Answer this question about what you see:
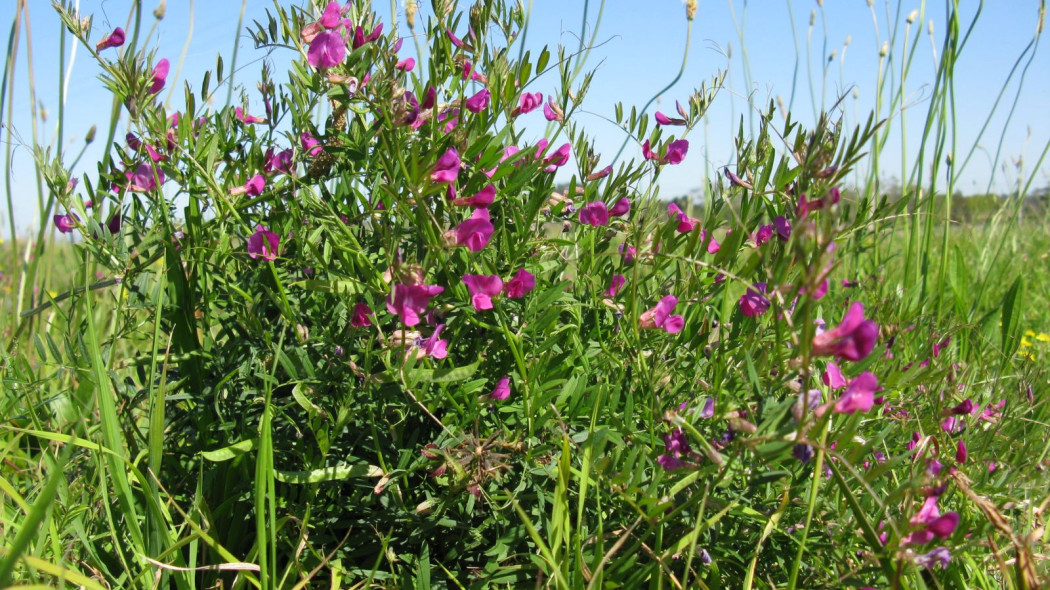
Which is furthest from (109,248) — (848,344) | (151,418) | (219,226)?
(848,344)

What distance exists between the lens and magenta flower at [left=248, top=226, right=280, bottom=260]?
1.47m

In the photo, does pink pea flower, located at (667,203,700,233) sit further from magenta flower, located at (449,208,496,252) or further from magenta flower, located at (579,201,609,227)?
magenta flower, located at (449,208,496,252)

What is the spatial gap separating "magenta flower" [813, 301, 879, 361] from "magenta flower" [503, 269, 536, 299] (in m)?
0.51

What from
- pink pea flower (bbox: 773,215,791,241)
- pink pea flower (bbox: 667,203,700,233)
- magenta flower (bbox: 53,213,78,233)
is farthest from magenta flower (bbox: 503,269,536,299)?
magenta flower (bbox: 53,213,78,233)

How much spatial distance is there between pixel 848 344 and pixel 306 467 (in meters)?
0.95

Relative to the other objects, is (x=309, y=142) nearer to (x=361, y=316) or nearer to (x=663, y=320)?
(x=361, y=316)

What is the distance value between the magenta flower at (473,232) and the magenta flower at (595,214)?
333 millimetres

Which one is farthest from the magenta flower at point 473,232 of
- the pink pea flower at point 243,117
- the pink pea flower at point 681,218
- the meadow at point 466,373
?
the pink pea flower at point 243,117

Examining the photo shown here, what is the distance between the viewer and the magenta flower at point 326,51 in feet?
4.46

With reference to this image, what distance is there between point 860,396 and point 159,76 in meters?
1.35

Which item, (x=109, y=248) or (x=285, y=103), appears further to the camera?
(x=285, y=103)

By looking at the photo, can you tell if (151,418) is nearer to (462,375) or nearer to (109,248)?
(109,248)

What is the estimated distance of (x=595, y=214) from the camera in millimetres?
1523

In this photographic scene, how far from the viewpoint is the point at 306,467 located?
4.65 ft
